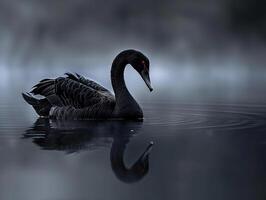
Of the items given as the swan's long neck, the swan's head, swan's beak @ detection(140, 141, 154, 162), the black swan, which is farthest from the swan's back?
swan's beak @ detection(140, 141, 154, 162)

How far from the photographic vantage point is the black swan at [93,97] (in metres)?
8.06

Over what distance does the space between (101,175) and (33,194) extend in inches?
27.0

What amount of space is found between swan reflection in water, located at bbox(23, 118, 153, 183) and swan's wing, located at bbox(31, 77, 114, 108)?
392 millimetres

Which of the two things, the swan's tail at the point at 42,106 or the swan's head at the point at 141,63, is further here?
the swan's tail at the point at 42,106

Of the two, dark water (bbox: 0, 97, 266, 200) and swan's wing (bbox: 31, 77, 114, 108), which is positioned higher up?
swan's wing (bbox: 31, 77, 114, 108)

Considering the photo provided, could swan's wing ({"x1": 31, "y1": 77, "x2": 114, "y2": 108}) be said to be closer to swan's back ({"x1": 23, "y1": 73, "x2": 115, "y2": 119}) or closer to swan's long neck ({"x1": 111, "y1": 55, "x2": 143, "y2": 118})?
swan's back ({"x1": 23, "y1": 73, "x2": 115, "y2": 119})

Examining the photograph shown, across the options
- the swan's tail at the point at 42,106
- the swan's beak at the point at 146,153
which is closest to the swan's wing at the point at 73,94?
the swan's tail at the point at 42,106

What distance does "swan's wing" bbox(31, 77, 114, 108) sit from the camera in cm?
818

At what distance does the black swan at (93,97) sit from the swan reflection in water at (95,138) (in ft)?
0.93

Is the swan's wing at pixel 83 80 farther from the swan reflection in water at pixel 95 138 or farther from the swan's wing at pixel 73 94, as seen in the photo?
the swan reflection in water at pixel 95 138

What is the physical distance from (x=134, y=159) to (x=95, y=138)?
4.42ft

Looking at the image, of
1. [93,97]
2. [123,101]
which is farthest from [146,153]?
[93,97]

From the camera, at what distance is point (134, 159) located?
16.1 ft

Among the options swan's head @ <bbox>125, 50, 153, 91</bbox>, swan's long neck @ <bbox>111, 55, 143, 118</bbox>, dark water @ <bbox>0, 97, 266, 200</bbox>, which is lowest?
dark water @ <bbox>0, 97, 266, 200</bbox>
